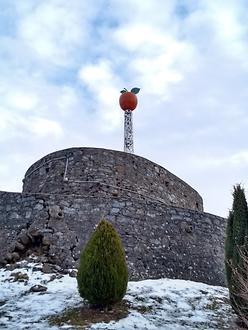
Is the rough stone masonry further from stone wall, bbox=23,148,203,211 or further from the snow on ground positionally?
the snow on ground

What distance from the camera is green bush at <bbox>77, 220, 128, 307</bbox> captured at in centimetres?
639

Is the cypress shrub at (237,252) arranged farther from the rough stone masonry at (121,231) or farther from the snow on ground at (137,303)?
the rough stone masonry at (121,231)

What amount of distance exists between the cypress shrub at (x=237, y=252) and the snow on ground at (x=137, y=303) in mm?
287

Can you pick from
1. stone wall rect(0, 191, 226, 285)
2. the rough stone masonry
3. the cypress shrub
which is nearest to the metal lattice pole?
the rough stone masonry

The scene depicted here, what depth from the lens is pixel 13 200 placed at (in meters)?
9.21

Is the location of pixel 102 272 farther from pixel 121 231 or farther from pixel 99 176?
pixel 99 176

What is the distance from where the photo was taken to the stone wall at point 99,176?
11.3 meters

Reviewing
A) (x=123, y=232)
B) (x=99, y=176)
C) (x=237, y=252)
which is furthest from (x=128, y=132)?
(x=237, y=252)

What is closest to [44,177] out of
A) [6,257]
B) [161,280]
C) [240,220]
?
[6,257]

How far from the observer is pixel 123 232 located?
893 centimetres

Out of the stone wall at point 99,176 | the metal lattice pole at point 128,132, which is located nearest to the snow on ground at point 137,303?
the stone wall at point 99,176

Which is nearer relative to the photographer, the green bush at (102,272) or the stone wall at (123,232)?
the green bush at (102,272)

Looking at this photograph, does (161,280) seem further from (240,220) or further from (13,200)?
(13,200)

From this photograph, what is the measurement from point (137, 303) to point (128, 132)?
8.46m
